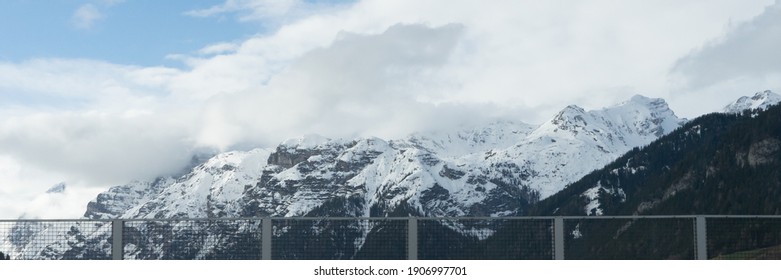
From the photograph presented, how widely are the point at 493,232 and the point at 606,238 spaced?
13193mm

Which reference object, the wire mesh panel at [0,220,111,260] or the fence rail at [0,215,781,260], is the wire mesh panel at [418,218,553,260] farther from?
the wire mesh panel at [0,220,111,260]

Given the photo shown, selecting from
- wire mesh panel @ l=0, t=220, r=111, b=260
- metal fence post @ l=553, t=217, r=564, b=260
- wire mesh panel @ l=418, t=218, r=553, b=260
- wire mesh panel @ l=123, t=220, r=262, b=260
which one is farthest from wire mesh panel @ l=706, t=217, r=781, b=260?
wire mesh panel @ l=0, t=220, r=111, b=260

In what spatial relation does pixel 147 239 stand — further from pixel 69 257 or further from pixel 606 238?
pixel 606 238

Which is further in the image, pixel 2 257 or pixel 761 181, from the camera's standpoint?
pixel 761 181

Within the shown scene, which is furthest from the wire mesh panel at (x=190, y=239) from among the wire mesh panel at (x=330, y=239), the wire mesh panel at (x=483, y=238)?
the wire mesh panel at (x=483, y=238)

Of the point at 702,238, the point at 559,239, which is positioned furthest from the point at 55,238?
the point at 702,238

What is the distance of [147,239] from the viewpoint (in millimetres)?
21109

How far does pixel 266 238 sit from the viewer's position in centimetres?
2008

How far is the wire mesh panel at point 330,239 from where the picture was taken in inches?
792

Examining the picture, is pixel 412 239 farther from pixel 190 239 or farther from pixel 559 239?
pixel 190 239

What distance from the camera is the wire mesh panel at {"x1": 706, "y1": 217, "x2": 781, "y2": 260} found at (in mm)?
20391

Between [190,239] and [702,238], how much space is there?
34.5 feet

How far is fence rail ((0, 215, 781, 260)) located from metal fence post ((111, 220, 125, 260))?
19 millimetres
